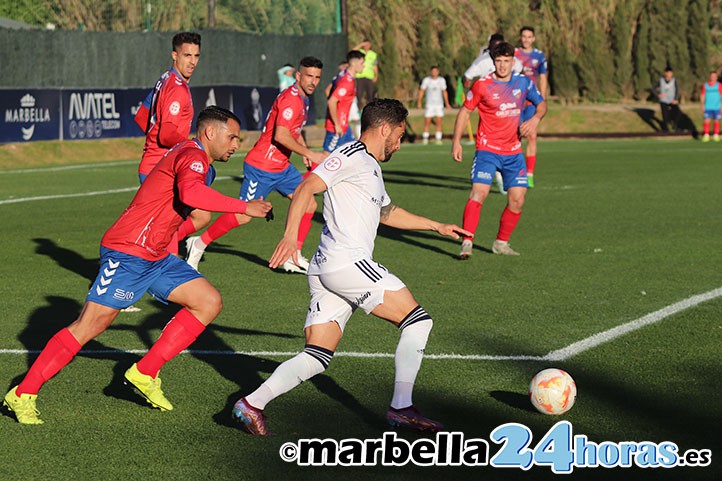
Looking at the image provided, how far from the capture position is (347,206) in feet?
20.8

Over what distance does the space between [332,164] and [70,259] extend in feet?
22.5

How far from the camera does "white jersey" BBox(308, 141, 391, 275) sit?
6285mm

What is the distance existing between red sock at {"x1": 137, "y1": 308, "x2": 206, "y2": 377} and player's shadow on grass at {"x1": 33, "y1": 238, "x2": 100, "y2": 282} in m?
4.77

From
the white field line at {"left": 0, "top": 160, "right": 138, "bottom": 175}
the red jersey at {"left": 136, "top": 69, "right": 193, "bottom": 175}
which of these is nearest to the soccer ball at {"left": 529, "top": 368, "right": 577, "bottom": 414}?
the red jersey at {"left": 136, "top": 69, "right": 193, "bottom": 175}

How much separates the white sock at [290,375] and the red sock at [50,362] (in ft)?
3.55

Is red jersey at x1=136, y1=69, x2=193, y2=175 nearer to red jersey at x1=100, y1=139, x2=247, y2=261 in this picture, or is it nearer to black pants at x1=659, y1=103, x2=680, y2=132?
red jersey at x1=100, y1=139, x2=247, y2=261

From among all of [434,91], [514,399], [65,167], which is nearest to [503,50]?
[514,399]

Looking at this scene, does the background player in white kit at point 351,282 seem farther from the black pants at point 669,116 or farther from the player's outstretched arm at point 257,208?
the black pants at point 669,116

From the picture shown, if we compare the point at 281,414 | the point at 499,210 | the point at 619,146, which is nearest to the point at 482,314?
the point at 281,414

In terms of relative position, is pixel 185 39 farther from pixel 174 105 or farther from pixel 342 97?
pixel 342 97

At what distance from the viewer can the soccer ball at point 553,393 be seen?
6508 mm

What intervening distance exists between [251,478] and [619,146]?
91.6 feet

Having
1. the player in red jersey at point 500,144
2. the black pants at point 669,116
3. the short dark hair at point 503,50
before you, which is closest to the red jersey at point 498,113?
the player in red jersey at point 500,144

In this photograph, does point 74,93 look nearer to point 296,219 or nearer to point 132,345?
point 132,345
